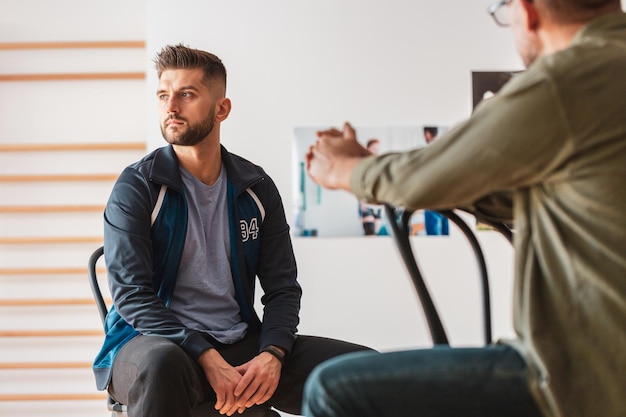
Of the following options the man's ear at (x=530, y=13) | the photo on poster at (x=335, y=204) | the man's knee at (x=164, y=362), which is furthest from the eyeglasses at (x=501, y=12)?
the photo on poster at (x=335, y=204)

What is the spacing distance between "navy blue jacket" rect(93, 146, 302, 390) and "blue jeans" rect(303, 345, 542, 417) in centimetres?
82

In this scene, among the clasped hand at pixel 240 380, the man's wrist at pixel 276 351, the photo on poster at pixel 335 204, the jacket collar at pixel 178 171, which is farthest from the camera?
the photo on poster at pixel 335 204

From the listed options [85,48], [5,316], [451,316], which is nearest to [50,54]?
Result: [85,48]

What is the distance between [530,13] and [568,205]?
323 millimetres

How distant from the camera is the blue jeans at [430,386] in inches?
40.8

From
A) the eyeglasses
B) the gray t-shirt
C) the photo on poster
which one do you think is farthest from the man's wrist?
the photo on poster

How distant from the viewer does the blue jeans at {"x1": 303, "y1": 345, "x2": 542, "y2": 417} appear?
3.40 ft

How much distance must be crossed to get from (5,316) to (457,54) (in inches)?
101

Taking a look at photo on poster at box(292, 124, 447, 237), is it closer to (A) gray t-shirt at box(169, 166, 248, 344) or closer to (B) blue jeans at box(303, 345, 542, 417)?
(A) gray t-shirt at box(169, 166, 248, 344)

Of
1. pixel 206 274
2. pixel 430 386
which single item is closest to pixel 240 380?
pixel 206 274

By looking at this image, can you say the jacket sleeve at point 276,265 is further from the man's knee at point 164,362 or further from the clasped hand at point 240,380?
the man's knee at point 164,362

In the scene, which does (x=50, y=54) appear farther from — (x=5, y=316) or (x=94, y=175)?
(x=5, y=316)

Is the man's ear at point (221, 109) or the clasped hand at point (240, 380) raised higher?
the man's ear at point (221, 109)

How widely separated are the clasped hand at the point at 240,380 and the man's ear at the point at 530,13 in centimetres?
110
